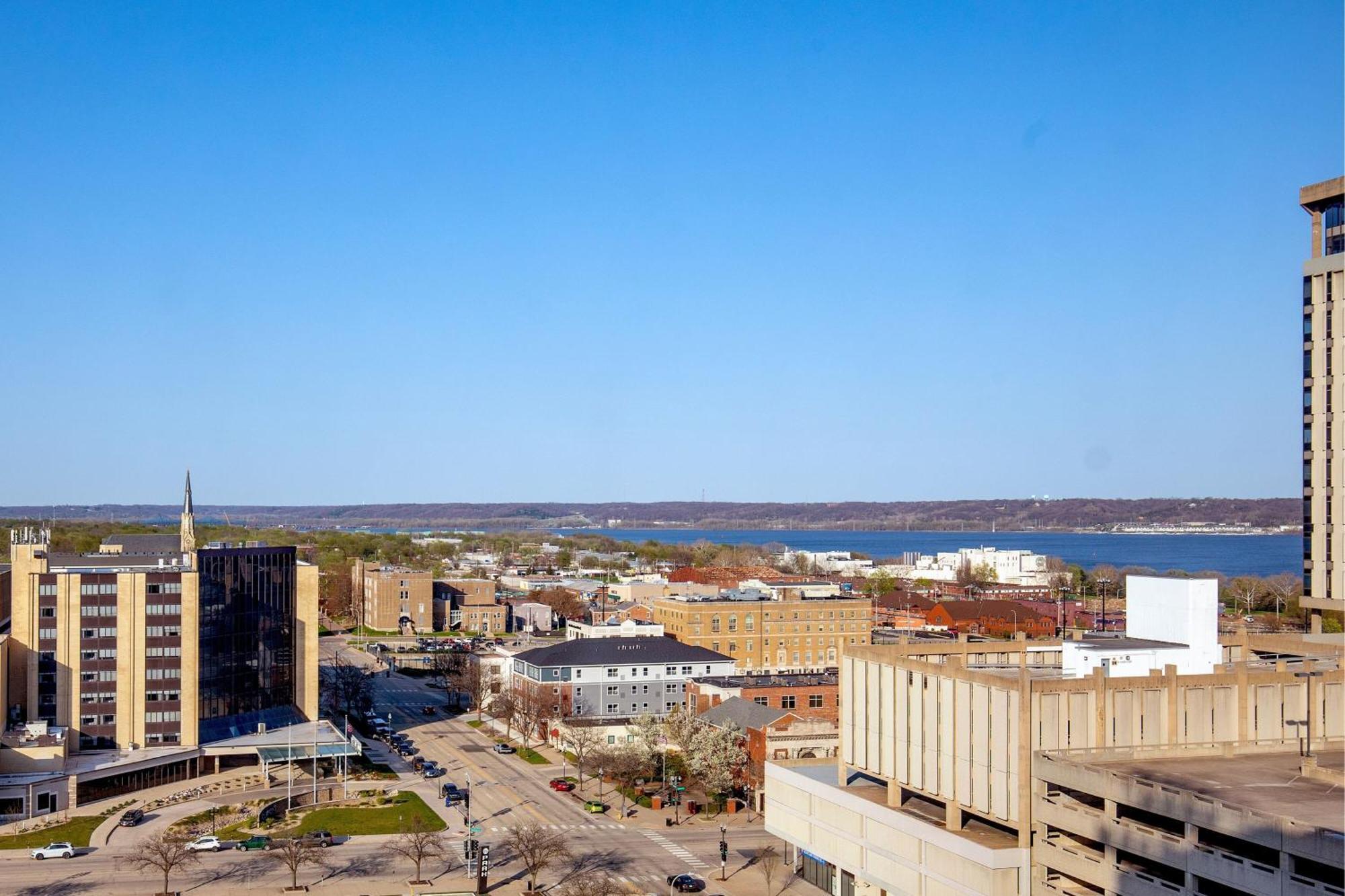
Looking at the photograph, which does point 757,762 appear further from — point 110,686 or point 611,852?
point 110,686

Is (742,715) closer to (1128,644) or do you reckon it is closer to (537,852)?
(537,852)

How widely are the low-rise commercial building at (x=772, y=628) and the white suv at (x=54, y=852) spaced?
59.5 m

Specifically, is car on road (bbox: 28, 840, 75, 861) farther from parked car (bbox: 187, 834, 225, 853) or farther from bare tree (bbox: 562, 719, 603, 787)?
bare tree (bbox: 562, 719, 603, 787)

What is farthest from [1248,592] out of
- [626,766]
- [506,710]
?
[626,766]

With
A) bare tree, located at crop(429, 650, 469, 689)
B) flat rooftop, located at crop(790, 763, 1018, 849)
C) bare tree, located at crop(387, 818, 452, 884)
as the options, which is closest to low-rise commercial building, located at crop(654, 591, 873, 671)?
bare tree, located at crop(429, 650, 469, 689)

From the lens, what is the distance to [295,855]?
53.6 metres

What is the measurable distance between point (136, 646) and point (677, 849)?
34.5 metres

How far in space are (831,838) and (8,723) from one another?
47.2 m

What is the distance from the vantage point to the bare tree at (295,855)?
53.6m

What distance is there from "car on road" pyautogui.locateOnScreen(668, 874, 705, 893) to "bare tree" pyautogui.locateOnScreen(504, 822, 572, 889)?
206 inches

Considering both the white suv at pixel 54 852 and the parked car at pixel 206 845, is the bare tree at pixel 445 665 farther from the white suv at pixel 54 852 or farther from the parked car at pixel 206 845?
the white suv at pixel 54 852

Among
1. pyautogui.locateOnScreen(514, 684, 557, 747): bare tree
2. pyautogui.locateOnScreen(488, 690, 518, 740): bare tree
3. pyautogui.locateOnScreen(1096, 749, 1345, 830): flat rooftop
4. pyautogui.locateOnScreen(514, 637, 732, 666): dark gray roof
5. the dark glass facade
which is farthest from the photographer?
pyautogui.locateOnScreen(514, 637, 732, 666): dark gray roof

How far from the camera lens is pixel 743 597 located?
119938 mm

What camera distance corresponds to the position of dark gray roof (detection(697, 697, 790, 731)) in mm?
72375
